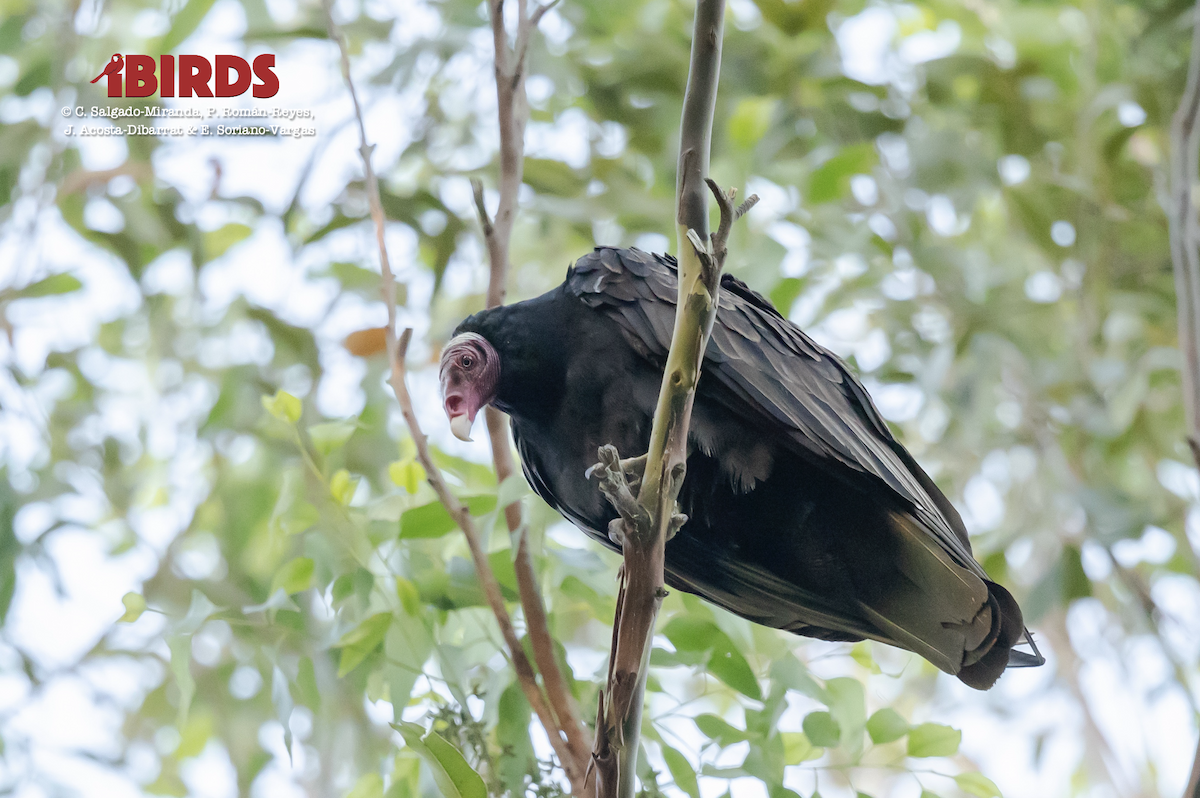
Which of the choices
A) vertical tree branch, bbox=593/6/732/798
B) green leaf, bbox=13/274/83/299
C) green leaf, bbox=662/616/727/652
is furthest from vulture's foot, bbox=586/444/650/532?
green leaf, bbox=13/274/83/299

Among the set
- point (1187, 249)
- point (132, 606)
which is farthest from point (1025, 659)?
point (132, 606)

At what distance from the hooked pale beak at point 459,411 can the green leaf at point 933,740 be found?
1227mm

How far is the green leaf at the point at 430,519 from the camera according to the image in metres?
2.31

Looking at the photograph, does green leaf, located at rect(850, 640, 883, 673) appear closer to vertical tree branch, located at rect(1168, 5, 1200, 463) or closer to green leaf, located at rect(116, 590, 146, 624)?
vertical tree branch, located at rect(1168, 5, 1200, 463)

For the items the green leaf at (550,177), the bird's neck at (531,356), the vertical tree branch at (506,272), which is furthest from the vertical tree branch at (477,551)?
the green leaf at (550,177)

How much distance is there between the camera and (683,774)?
83.1 inches

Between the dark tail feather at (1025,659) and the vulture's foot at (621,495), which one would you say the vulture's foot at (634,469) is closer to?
the vulture's foot at (621,495)

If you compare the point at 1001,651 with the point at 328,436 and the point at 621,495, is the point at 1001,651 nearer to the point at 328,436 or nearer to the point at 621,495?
the point at 621,495

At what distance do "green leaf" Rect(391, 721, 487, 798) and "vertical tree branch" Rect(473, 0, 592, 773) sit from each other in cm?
38

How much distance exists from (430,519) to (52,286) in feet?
8.00

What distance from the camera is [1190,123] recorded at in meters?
2.94

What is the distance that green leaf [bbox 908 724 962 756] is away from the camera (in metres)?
2.17

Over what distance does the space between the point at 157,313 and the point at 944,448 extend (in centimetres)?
352

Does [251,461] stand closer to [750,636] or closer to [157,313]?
[157,313]
